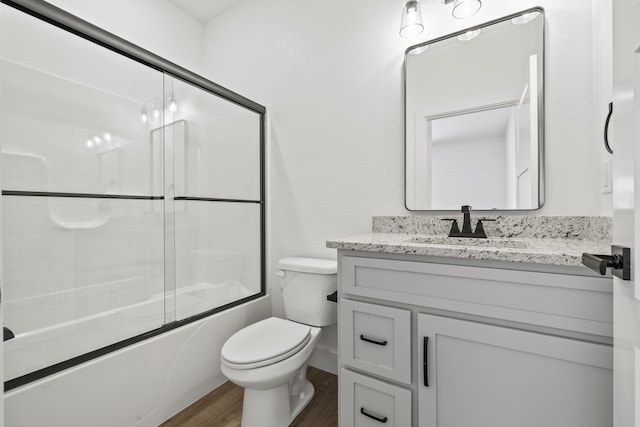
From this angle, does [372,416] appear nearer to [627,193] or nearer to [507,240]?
[507,240]

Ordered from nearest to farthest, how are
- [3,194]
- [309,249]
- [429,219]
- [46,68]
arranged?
[3,194] < [46,68] < [429,219] < [309,249]

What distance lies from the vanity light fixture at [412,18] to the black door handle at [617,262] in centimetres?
140

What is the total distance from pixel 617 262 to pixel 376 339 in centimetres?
77

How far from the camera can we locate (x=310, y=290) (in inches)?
66.4

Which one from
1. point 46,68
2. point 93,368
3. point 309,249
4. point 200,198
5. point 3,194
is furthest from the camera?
point 309,249

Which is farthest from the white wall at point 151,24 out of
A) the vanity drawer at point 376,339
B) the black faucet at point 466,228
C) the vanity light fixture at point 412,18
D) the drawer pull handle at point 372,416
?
the drawer pull handle at point 372,416

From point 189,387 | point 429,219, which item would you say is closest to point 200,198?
point 189,387

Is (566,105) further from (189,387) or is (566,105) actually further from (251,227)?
(189,387)

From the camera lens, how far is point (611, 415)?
782 mm

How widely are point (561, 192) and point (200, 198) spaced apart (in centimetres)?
183

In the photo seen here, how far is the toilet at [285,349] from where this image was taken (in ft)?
4.23

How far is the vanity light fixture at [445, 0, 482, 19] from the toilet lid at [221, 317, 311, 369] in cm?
177

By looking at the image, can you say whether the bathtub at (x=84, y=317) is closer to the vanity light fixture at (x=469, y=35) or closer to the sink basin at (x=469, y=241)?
the sink basin at (x=469, y=241)

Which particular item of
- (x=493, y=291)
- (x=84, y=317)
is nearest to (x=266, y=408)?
(x=84, y=317)
